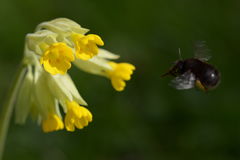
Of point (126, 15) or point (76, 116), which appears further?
point (126, 15)

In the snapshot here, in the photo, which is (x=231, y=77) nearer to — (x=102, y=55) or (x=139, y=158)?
(x=139, y=158)

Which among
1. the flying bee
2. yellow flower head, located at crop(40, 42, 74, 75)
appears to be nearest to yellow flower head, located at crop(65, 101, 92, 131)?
yellow flower head, located at crop(40, 42, 74, 75)

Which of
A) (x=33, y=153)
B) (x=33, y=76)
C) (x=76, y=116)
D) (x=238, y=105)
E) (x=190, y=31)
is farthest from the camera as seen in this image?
(x=190, y=31)

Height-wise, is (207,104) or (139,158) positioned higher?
(207,104)

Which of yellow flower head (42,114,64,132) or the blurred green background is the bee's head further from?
the blurred green background

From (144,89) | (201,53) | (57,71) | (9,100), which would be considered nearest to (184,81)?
(201,53)

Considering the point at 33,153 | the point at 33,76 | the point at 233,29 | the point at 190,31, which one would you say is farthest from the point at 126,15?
the point at 33,76

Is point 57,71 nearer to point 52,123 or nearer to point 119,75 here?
point 52,123
